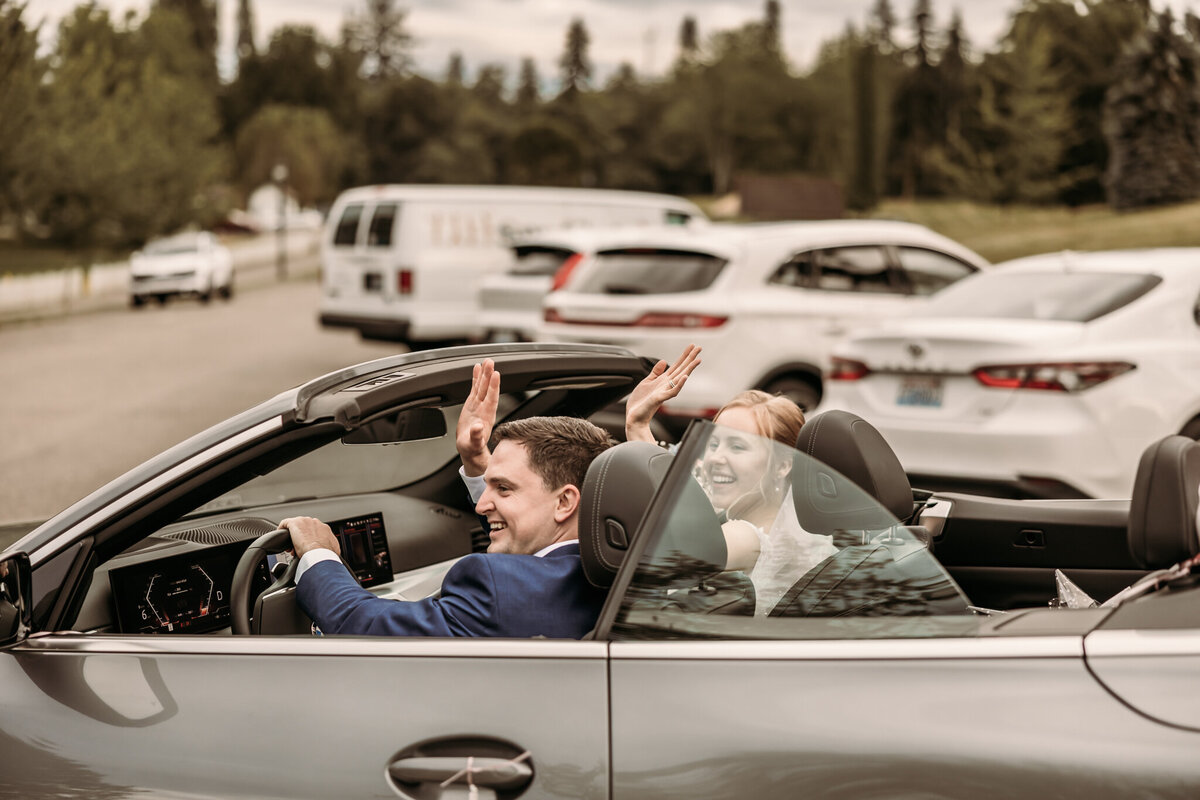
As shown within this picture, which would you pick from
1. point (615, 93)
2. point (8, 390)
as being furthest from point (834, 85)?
point (8, 390)

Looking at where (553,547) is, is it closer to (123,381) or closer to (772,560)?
(772,560)

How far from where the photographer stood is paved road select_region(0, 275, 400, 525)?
10469 mm

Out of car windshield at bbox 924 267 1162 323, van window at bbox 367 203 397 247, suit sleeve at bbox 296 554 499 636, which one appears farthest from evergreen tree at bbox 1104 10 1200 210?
suit sleeve at bbox 296 554 499 636

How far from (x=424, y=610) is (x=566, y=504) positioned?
40cm

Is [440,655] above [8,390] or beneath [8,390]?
above

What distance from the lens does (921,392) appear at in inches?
281

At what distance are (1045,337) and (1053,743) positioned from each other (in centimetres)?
516

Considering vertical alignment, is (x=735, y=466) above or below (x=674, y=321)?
above

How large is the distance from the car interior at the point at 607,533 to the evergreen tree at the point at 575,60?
159 metres

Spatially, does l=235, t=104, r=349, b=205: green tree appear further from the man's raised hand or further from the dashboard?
the man's raised hand

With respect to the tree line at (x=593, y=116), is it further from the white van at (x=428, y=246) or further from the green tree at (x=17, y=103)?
the white van at (x=428, y=246)

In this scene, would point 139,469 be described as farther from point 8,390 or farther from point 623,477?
point 8,390

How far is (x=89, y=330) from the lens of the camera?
2600 cm

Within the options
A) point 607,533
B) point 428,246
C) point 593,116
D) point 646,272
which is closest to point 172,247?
point 428,246
